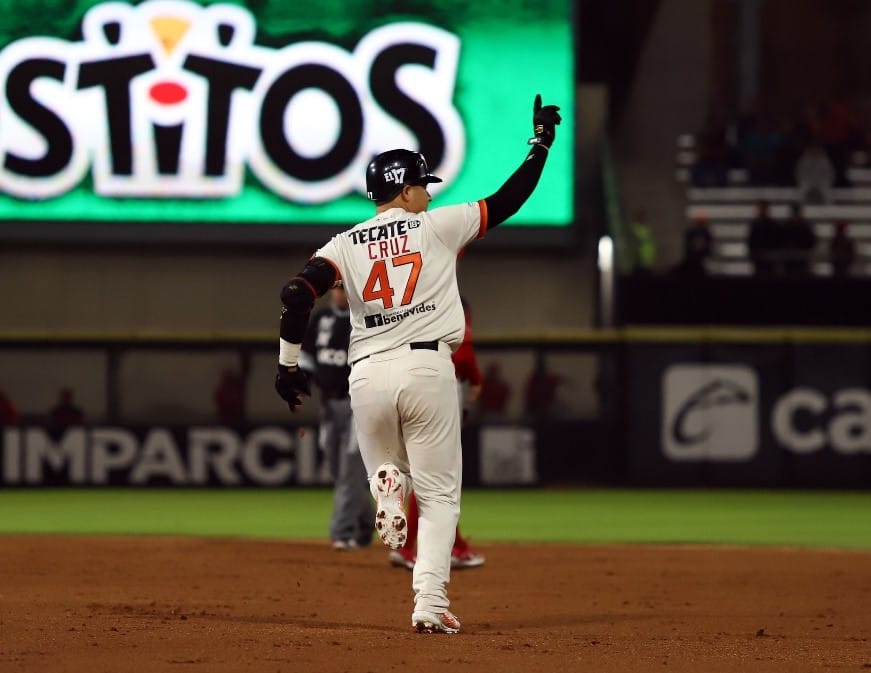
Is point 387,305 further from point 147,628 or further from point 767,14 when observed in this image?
point 767,14

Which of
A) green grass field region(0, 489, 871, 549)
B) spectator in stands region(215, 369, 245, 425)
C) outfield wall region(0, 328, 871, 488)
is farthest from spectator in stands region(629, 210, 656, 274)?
spectator in stands region(215, 369, 245, 425)

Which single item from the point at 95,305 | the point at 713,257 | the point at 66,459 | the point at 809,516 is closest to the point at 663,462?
the point at 809,516

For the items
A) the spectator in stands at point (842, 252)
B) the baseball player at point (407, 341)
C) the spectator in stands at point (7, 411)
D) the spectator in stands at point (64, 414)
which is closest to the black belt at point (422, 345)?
the baseball player at point (407, 341)

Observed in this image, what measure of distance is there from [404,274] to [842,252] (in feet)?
47.7

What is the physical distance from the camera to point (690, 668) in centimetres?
530

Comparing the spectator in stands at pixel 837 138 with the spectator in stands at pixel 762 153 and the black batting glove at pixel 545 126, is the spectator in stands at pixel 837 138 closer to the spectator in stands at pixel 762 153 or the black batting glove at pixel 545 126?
the spectator in stands at pixel 762 153

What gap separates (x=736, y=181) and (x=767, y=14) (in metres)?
16.2

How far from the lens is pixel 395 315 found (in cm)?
629

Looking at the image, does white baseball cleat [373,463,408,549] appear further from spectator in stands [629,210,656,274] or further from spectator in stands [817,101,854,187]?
spectator in stands [817,101,854,187]

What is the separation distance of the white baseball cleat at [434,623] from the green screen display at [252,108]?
13.3 metres

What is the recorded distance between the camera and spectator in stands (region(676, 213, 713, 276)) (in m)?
18.9

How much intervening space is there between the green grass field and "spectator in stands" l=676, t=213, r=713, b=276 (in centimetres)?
328

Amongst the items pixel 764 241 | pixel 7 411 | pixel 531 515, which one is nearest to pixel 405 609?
pixel 531 515

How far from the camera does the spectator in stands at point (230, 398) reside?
17516 millimetres
